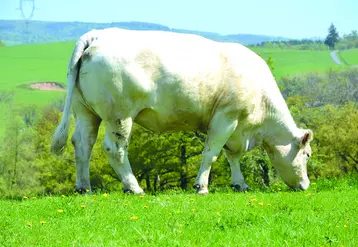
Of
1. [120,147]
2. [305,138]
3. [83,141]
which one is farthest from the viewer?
[305,138]

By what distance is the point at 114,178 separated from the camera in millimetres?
53969

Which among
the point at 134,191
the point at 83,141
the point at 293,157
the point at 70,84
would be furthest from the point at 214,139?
the point at 70,84

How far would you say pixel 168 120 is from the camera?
40.8 feet

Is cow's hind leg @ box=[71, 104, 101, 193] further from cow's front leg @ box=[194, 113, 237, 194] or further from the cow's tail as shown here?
cow's front leg @ box=[194, 113, 237, 194]

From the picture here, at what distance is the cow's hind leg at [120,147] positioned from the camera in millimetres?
11734

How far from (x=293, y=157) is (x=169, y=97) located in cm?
370

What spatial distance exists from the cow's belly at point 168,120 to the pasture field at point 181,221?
6.67 ft

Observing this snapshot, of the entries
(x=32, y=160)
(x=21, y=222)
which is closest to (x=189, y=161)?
(x=32, y=160)

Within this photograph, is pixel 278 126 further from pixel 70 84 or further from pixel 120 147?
pixel 70 84

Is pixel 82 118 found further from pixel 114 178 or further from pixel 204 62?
pixel 114 178

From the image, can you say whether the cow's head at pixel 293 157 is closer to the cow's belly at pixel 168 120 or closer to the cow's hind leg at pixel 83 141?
the cow's belly at pixel 168 120

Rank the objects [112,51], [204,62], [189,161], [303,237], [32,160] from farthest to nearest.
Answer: [32,160]
[189,161]
[204,62]
[112,51]
[303,237]

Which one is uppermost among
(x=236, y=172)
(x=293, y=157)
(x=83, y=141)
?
(x=83, y=141)

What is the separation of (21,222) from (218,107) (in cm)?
575
